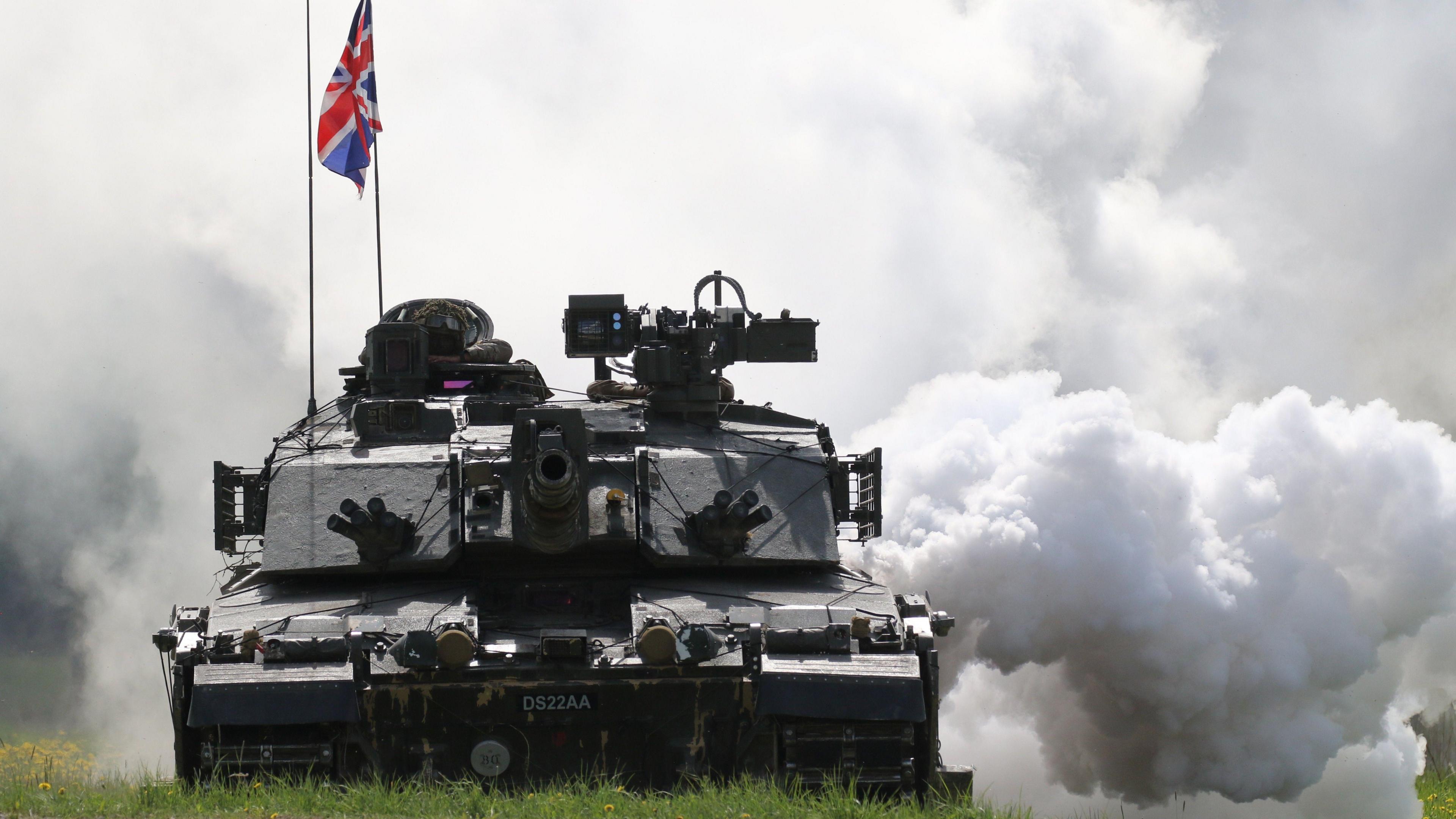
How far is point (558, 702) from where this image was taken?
1200cm

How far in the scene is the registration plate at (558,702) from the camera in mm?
11969

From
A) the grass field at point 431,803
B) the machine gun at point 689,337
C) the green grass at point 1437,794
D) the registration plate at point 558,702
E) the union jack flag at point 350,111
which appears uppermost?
the union jack flag at point 350,111

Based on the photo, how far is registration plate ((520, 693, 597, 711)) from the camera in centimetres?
1197

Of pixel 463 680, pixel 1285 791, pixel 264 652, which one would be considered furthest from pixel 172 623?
pixel 1285 791

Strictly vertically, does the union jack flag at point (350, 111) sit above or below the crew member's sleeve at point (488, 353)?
above

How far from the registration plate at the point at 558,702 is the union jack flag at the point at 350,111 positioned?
10806 mm

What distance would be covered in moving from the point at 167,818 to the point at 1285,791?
45.0ft

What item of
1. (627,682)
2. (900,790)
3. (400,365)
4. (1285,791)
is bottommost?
(1285,791)

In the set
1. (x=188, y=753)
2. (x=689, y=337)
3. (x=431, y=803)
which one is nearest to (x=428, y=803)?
(x=431, y=803)

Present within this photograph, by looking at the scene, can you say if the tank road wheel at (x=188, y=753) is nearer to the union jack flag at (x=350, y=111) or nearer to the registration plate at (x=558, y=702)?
the registration plate at (x=558, y=702)

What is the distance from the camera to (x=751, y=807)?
10.2 metres

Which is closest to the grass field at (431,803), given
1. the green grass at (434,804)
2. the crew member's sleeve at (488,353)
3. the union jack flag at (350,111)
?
the green grass at (434,804)

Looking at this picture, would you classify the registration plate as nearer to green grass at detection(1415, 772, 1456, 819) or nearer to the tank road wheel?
the tank road wheel

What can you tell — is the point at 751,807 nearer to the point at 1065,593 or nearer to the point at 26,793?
the point at 26,793
